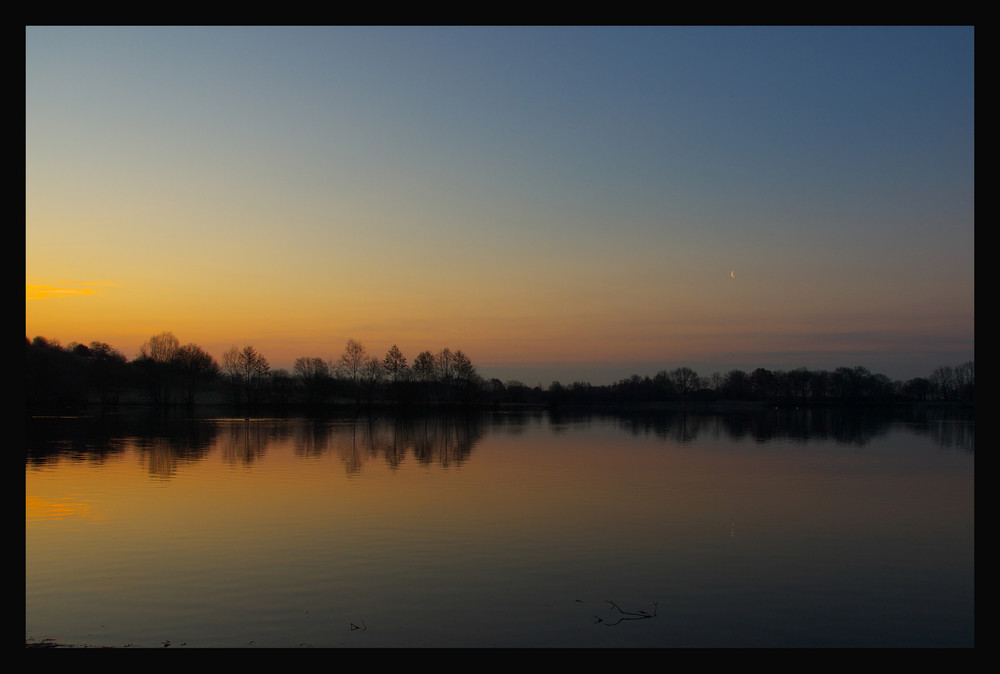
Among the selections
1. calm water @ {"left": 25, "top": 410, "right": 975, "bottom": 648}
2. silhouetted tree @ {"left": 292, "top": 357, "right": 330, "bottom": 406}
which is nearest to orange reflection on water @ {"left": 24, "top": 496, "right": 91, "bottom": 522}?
calm water @ {"left": 25, "top": 410, "right": 975, "bottom": 648}

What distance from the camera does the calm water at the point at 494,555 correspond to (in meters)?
12.1

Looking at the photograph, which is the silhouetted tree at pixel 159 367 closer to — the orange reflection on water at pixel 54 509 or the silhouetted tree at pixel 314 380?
the silhouetted tree at pixel 314 380

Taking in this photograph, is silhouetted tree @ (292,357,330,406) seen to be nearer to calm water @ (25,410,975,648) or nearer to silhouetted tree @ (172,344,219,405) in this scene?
silhouetted tree @ (172,344,219,405)

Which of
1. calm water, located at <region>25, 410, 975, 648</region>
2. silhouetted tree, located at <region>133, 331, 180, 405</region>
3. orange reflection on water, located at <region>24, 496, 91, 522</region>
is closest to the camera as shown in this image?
calm water, located at <region>25, 410, 975, 648</region>

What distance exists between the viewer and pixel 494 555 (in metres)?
16.9

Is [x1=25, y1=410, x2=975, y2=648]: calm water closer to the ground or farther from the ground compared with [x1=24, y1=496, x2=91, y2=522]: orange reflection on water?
closer to the ground

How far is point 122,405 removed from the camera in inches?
5699

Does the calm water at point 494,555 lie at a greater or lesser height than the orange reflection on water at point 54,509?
lesser

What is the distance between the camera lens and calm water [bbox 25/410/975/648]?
12.1 m

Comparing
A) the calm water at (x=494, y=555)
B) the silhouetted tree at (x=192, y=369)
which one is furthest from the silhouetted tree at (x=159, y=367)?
the calm water at (x=494, y=555)

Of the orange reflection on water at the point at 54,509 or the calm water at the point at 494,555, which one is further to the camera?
the orange reflection on water at the point at 54,509
